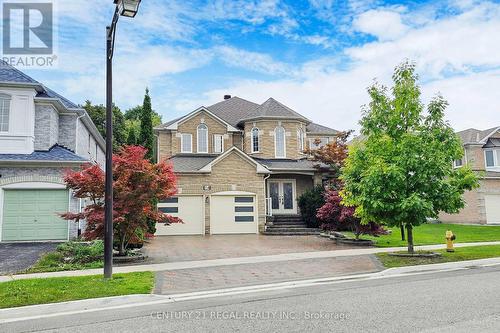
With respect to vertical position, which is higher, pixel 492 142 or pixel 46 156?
pixel 492 142

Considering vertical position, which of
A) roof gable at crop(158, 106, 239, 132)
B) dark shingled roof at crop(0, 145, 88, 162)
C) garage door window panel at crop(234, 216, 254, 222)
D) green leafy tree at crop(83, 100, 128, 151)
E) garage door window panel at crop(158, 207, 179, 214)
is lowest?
garage door window panel at crop(234, 216, 254, 222)

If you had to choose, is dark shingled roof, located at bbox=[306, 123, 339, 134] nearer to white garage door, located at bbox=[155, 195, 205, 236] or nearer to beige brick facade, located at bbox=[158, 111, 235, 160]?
beige brick facade, located at bbox=[158, 111, 235, 160]

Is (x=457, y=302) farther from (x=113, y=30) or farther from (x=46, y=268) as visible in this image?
(x=46, y=268)

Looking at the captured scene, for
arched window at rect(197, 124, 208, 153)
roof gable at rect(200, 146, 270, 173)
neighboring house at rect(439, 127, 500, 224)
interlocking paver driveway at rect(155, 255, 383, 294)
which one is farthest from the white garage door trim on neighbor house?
neighboring house at rect(439, 127, 500, 224)

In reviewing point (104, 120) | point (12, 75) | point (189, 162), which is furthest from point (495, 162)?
point (104, 120)

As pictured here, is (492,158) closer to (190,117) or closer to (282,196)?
(282,196)

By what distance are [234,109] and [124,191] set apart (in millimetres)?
19417

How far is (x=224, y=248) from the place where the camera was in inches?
635

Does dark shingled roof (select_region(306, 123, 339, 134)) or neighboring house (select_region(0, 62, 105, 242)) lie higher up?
dark shingled roof (select_region(306, 123, 339, 134))

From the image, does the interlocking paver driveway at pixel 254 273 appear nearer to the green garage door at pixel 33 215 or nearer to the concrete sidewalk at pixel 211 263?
the concrete sidewalk at pixel 211 263

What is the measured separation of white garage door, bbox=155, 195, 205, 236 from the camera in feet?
73.5

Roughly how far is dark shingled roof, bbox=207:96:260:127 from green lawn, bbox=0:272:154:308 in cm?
2004

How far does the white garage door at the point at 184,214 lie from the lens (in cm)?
2239

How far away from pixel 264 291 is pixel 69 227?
11902mm
